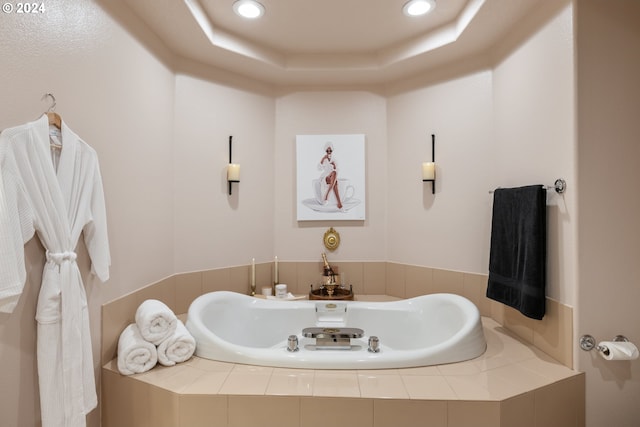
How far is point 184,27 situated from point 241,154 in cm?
93

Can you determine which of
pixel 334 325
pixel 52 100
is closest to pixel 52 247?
pixel 52 100

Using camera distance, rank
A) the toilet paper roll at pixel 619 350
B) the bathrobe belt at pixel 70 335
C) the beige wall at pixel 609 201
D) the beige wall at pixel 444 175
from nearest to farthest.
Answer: the bathrobe belt at pixel 70 335, the toilet paper roll at pixel 619 350, the beige wall at pixel 609 201, the beige wall at pixel 444 175

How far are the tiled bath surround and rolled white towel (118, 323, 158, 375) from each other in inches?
1.4

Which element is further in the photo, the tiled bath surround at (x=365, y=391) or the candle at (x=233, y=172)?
the candle at (x=233, y=172)

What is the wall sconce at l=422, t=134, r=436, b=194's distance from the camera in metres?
2.55

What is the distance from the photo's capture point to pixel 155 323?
166cm

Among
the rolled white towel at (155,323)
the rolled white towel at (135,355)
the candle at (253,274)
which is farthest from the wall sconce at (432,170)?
the rolled white towel at (135,355)

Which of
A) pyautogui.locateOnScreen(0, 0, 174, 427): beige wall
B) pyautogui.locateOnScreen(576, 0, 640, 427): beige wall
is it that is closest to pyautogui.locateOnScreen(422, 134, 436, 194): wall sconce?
pyautogui.locateOnScreen(576, 0, 640, 427): beige wall

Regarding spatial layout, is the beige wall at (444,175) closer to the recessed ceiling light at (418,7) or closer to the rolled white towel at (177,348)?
the recessed ceiling light at (418,7)

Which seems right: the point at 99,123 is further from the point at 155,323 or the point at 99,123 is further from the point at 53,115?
the point at 155,323

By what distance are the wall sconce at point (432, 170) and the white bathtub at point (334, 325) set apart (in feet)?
2.77

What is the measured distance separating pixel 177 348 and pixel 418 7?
2316 mm

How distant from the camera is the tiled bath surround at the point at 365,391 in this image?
1.37m

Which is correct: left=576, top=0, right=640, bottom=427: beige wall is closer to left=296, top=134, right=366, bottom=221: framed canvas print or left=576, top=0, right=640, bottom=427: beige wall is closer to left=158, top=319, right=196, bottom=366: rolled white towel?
left=296, top=134, right=366, bottom=221: framed canvas print
